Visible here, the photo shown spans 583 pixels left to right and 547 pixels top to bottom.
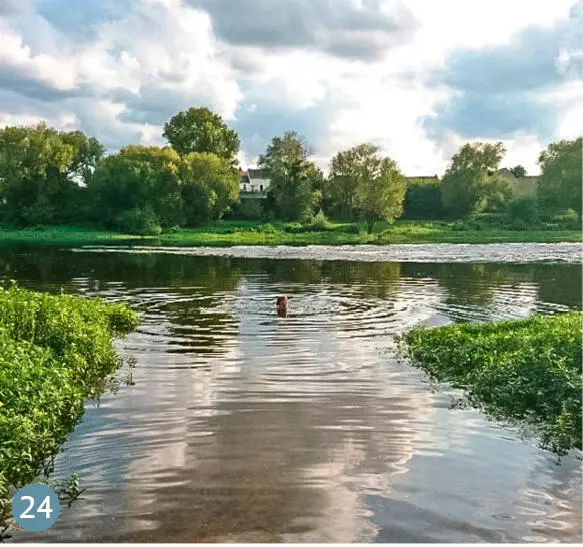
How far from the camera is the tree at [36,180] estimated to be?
356 ft

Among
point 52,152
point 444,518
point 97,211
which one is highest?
point 52,152

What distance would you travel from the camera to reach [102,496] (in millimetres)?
10336

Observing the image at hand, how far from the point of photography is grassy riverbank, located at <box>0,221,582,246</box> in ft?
298

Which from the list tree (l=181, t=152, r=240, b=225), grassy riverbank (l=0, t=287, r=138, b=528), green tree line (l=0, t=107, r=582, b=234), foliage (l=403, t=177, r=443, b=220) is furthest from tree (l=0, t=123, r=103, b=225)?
grassy riverbank (l=0, t=287, r=138, b=528)

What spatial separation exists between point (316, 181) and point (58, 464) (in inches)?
4176

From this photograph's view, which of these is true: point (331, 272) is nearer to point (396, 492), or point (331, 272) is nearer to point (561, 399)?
point (561, 399)

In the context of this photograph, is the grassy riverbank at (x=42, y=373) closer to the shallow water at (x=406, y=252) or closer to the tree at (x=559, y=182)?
the shallow water at (x=406, y=252)

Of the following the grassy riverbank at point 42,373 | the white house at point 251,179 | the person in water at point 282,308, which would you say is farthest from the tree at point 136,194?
the grassy riverbank at point 42,373

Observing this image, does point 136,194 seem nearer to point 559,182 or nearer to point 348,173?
point 348,173

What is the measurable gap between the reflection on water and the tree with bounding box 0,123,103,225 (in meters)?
89.4

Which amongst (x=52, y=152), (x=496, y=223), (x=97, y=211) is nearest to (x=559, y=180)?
(x=496, y=223)

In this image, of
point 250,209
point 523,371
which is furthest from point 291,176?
point 523,371

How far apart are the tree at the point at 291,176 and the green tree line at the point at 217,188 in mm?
147

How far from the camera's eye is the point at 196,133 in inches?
5074
